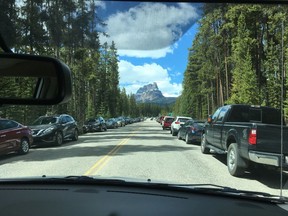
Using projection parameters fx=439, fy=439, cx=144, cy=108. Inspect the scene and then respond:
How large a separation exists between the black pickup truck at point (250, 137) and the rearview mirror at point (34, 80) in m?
6.42

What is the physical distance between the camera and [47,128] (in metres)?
20.0

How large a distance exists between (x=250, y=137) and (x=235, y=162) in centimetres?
105

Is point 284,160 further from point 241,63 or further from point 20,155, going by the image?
point 20,155

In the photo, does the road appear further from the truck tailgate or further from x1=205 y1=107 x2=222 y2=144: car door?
the truck tailgate

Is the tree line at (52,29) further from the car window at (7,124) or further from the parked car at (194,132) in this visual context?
the parked car at (194,132)

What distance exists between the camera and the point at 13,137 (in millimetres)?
16234

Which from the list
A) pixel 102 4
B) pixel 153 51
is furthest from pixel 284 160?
pixel 102 4

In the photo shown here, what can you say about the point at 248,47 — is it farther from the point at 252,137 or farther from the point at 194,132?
the point at 194,132

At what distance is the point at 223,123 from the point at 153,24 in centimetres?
1047

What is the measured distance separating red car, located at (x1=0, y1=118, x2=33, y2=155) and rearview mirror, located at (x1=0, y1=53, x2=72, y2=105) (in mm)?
12960

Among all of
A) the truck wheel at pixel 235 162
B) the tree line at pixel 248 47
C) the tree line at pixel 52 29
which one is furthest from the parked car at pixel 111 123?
the tree line at pixel 52 29

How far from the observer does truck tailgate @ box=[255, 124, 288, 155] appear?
9734mm

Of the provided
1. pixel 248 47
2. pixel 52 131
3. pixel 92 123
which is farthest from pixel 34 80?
pixel 92 123

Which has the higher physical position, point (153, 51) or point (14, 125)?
point (153, 51)
